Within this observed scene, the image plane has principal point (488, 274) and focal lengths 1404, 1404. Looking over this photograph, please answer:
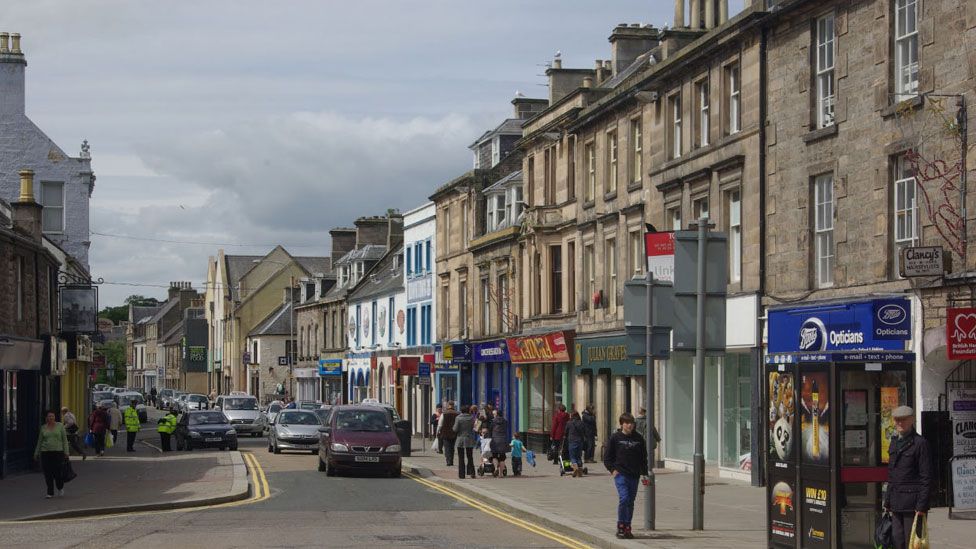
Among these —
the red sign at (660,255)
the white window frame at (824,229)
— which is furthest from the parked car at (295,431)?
the red sign at (660,255)

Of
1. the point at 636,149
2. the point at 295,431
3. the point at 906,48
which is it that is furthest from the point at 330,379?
the point at 906,48

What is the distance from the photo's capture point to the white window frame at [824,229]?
26.7m

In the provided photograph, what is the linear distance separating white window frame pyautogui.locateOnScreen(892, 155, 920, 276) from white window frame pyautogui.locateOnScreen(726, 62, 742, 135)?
6.74 metres

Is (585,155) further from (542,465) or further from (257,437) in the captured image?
(257,437)

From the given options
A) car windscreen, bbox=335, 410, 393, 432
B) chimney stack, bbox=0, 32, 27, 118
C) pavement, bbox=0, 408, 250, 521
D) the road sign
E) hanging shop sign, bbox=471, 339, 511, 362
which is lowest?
pavement, bbox=0, 408, 250, 521

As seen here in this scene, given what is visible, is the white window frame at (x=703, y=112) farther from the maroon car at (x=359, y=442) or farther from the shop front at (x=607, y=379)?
the maroon car at (x=359, y=442)

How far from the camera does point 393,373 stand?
69438mm

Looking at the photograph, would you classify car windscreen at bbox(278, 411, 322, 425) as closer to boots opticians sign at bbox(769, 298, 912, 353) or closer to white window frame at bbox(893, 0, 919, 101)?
boots opticians sign at bbox(769, 298, 912, 353)

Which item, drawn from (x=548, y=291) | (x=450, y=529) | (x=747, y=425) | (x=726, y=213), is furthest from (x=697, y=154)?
(x=450, y=529)

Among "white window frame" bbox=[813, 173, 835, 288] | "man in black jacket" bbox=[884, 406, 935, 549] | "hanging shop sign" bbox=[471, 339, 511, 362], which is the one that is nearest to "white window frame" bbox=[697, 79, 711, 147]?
"white window frame" bbox=[813, 173, 835, 288]

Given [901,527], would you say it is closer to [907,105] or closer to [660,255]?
[660,255]

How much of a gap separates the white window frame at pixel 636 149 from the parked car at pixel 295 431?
43.9 ft

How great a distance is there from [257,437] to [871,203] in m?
44.4

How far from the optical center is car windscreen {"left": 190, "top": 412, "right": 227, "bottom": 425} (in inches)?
1903
